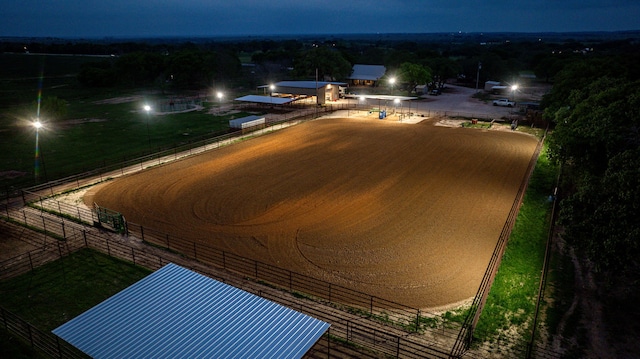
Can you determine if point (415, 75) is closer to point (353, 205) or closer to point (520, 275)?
point (353, 205)

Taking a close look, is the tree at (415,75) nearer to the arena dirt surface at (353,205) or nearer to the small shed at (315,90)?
the small shed at (315,90)

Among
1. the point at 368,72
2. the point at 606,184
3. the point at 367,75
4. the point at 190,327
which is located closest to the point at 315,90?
the point at 367,75

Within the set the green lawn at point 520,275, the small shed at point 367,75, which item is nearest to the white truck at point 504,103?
the small shed at point 367,75

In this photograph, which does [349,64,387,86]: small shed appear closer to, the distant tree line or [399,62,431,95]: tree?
[399,62,431,95]: tree

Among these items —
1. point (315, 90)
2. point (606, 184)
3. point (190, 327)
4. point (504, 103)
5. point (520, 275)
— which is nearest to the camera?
point (190, 327)

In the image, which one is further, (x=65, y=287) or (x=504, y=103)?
(x=504, y=103)

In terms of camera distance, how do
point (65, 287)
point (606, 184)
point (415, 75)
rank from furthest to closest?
point (415, 75) < point (65, 287) < point (606, 184)

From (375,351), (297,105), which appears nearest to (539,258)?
(375,351)
